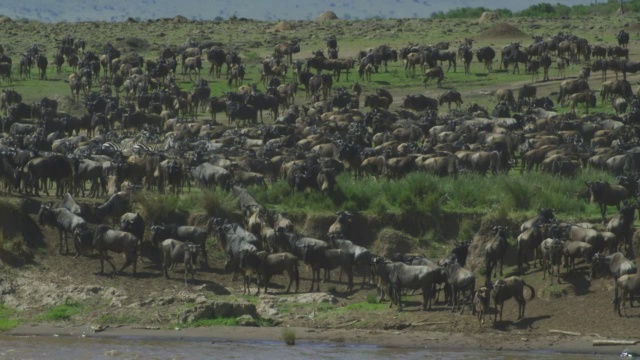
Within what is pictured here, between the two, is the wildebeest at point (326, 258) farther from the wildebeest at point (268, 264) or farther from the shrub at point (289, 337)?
the shrub at point (289, 337)

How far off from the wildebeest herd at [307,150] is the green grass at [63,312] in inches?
75.3

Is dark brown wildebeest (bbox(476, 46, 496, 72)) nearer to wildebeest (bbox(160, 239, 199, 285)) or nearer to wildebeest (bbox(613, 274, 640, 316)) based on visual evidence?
wildebeest (bbox(160, 239, 199, 285))

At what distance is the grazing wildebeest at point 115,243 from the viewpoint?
27078 millimetres

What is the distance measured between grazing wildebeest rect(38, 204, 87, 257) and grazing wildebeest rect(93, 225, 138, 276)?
54cm

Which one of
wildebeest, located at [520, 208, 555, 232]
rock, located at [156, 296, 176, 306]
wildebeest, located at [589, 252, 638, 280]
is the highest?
wildebeest, located at [520, 208, 555, 232]

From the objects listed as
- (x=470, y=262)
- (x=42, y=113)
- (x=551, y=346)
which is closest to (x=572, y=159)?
(x=470, y=262)

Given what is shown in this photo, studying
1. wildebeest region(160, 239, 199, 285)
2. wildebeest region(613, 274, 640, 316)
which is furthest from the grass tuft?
wildebeest region(613, 274, 640, 316)

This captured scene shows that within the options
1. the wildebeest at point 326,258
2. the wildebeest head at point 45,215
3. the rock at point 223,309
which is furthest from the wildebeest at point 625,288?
the wildebeest head at point 45,215

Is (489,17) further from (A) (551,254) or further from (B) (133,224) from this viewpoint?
(A) (551,254)

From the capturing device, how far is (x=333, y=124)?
42031 millimetres

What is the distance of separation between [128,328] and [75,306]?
1718 mm

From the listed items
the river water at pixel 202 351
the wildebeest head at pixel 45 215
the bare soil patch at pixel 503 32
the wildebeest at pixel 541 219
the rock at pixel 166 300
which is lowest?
the river water at pixel 202 351

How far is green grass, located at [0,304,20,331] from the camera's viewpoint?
24828 mm

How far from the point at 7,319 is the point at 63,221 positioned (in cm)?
345
